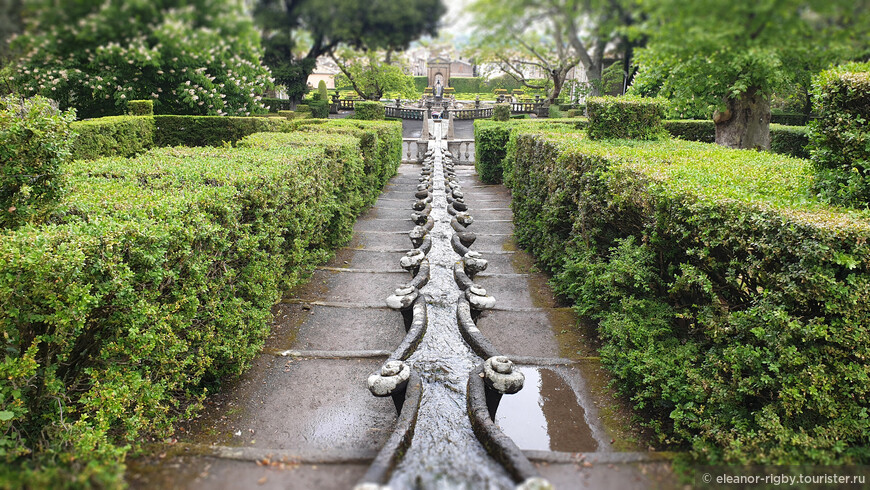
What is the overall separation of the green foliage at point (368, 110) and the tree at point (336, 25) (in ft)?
69.2

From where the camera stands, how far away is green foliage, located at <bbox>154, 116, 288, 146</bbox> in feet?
56.7

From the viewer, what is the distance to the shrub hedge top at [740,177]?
3247 millimetres

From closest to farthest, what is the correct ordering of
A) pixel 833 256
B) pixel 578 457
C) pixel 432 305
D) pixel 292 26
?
pixel 292 26 → pixel 578 457 → pixel 833 256 → pixel 432 305

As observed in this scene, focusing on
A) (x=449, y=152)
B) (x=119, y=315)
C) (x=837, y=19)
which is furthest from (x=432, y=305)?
(x=449, y=152)

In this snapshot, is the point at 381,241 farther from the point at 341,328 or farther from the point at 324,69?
the point at 324,69

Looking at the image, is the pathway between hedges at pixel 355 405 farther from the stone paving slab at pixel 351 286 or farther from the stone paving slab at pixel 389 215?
the stone paving slab at pixel 389 215

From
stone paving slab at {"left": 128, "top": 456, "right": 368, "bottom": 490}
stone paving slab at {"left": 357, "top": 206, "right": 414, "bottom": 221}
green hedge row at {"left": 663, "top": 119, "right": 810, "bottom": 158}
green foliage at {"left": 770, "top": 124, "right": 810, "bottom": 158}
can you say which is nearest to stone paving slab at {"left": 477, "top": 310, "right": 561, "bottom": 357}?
stone paving slab at {"left": 128, "top": 456, "right": 368, "bottom": 490}

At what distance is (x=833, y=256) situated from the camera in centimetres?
279

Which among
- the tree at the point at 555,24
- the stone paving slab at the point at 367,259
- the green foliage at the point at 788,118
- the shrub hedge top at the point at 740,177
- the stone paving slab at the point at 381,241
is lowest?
the stone paving slab at the point at 367,259

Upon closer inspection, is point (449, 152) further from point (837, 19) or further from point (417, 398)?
point (837, 19)

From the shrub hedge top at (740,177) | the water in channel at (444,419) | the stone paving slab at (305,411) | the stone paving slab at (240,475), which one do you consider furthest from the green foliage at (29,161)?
the shrub hedge top at (740,177)

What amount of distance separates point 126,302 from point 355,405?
7.35 ft

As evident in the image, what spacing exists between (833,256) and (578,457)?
6.19 feet

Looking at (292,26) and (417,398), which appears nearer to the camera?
(292,26)
